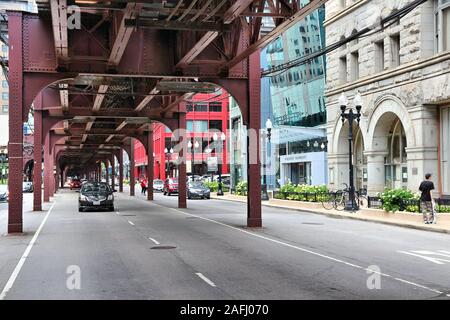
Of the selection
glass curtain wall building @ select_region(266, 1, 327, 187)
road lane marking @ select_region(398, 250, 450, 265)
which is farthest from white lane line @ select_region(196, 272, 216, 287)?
glass curtain wall building @ select_region(266, 1, 327, 187)

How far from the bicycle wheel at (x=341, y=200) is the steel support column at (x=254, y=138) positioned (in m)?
9.95

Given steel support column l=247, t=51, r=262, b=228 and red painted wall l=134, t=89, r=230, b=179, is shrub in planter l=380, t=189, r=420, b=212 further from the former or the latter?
red painted wall l=134, t=89, r=230, b=179

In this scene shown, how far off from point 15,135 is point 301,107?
4016cm

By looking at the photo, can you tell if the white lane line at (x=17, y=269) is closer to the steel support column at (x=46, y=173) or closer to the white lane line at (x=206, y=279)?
the white lane line at (x=206, y=279)

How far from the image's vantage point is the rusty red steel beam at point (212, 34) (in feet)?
46.1

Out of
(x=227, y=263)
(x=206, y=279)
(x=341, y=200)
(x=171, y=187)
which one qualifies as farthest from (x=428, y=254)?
(x=171, y=187)

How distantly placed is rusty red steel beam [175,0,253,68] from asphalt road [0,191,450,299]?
5.85 metres

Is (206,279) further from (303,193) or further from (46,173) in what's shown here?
(46,173)

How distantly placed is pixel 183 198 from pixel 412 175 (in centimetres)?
1355

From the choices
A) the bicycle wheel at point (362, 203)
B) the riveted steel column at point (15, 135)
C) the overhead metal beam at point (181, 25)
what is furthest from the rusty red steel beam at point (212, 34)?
the bicycle wheel at point (362, 203)

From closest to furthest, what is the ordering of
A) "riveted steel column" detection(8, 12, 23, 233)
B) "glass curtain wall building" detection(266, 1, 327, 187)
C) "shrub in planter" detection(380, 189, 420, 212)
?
"riveted steel column" detection(8, 12, 23, 233), "shrub in planter" detection(380, 189, 420, 212), "glass curtain wall building" detection(266, 1, 327, 187)

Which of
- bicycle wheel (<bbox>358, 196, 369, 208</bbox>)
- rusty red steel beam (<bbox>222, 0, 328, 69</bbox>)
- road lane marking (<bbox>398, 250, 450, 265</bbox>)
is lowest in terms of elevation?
road lane marking (<bbox>398, 250, 450, 265</bbox>)

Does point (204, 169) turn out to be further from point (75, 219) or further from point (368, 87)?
point (75, 219)

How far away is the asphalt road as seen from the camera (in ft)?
30.9
